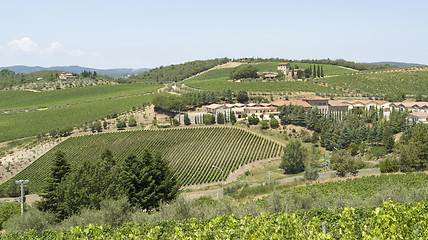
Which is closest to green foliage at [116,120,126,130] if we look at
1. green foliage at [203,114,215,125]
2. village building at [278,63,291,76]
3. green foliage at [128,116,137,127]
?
green foliage at [128,116,137,127]

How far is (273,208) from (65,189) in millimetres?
20006

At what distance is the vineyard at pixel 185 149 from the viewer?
208 ft

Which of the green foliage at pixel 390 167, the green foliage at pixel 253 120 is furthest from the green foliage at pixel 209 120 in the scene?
the green foliage at pixel 390 167

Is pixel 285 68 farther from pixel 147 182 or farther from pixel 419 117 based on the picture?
pixel 147 182

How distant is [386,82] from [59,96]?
12806 centimetres

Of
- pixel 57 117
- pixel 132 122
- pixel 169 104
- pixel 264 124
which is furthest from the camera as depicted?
pixel 57 117

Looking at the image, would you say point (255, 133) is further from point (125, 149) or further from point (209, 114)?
point (125, 149)

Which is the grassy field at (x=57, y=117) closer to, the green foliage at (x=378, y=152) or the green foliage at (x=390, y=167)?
the green foliage at (x=378, y=152)

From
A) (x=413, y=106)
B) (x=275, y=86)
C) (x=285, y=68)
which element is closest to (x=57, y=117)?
(x=275, y=86)

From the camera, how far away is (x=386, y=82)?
120m

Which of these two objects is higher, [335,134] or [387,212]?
[387,212]

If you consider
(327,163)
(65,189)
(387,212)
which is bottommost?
(327,163)

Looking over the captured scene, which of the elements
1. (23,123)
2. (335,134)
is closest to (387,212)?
(335,134)

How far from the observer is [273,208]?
75.5 feet
